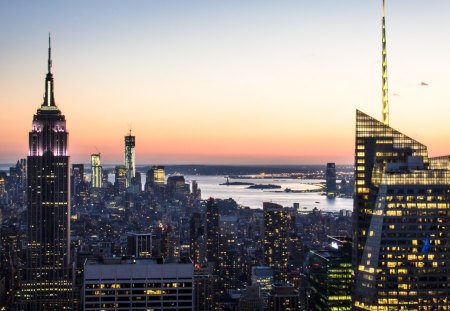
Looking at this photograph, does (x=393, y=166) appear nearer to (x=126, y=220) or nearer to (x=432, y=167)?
(x=432, y=167)

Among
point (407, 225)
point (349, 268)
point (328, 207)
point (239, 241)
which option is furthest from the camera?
point (328, 207)

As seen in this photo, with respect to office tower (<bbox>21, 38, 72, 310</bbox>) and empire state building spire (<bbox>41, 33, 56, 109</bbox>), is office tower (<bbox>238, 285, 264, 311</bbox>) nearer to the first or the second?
office tower (<bbox>21, 38, 72, 310</bbox>)

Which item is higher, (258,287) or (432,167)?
(432,167)

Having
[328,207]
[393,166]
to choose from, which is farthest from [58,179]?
[328,207]

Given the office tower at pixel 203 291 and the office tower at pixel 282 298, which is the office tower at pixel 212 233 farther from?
the office tower at pixel 282 298

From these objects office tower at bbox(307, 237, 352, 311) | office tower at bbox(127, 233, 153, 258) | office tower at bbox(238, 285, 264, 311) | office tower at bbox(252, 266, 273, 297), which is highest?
office tower at bbox(307, 237, 352, 311)

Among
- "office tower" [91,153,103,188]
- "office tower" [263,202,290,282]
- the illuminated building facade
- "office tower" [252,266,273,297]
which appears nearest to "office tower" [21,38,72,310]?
"office tower" [252,266,273,297]
